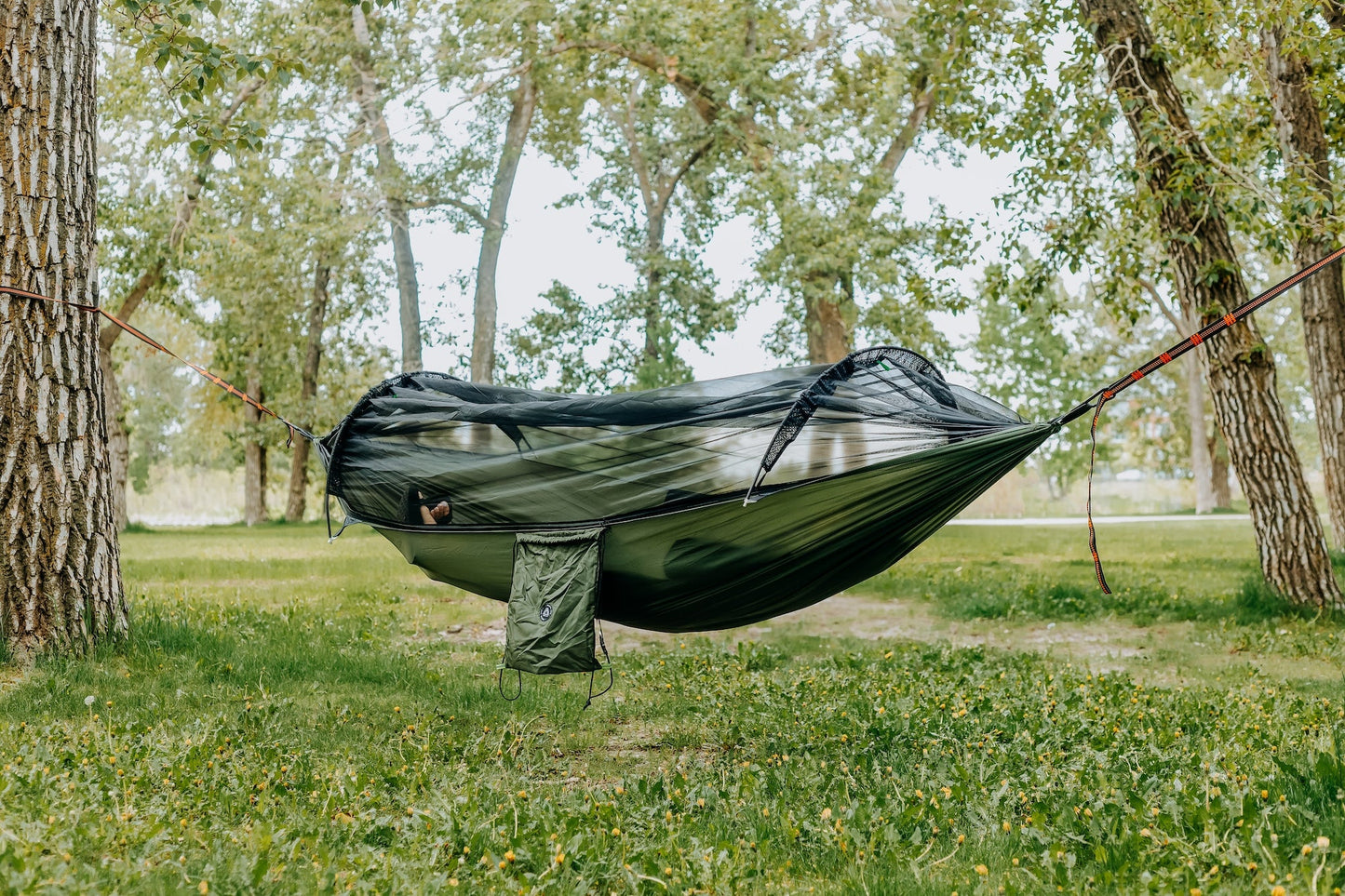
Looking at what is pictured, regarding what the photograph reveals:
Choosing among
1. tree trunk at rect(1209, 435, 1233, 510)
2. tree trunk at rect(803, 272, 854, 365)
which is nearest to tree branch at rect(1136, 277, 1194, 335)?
tree trunk at rect(1209, 435, 1233, 510)

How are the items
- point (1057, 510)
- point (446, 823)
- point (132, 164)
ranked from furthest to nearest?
point (1057, 510) → point (132, 164) → point (446, 823)

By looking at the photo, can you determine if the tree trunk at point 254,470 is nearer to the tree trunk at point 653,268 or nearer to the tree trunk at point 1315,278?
the tree trunk at point 653,268

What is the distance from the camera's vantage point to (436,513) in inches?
157

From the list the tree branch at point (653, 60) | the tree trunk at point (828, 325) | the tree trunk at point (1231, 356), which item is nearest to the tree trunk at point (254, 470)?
the tree branch at point (653, 60)

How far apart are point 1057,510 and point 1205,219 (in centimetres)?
2790

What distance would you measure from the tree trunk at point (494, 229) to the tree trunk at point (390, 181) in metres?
1.12

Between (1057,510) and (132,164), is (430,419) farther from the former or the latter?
(1057,510)

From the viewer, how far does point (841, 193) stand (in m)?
13.4

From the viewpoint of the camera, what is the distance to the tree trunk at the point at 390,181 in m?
14.7

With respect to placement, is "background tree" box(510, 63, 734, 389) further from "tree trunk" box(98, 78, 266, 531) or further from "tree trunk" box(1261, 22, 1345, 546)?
"tree trunk" box(1261, 22, 1345, 546)

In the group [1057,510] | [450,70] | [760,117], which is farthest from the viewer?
[1057,510]

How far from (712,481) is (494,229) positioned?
43.5 feet

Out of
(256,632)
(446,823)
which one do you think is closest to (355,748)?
(446,823)

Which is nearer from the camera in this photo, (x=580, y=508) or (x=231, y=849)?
(x=231, y=849)
